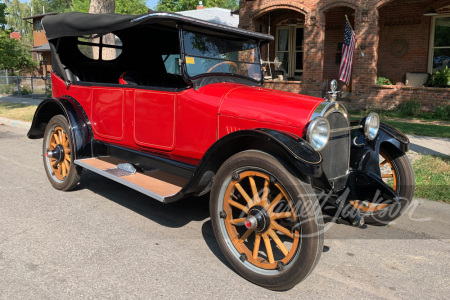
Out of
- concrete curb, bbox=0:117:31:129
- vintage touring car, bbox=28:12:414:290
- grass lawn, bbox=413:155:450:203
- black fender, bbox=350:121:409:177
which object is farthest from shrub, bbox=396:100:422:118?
concrete curb, bbox=0:117:31:129

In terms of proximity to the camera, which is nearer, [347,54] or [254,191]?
[254,191]

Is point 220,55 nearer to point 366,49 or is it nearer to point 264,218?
point 264,218

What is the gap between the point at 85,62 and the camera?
5.48 metres

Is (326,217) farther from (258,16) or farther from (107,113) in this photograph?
(258,16)

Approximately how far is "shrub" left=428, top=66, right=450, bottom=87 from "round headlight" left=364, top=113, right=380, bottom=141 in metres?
9.11

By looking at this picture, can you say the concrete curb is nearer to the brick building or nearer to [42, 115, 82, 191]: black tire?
[42, 115, 82, 191]: black tire

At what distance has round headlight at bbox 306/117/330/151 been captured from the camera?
2.86m

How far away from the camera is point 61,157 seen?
4.77 metres

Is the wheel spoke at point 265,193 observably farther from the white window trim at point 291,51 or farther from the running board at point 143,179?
the white window trim at point 291,51

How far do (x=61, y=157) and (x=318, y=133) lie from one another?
325cm

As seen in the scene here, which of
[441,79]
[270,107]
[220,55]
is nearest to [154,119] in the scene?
[220,55]

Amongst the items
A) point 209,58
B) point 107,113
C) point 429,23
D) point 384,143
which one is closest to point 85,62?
point 107,113

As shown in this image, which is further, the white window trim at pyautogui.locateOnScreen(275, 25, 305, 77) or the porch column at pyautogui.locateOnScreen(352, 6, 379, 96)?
the white window trim at pyautogui.locateOnScreen(275, 25, 305, 77)

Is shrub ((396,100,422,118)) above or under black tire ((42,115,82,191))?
above
